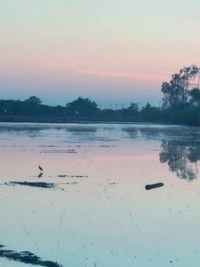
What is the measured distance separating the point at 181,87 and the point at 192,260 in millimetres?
115670

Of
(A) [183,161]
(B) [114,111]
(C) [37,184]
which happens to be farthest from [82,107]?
(C) [37,184]

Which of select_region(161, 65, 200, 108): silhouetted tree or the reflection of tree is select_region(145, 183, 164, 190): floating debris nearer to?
the reflection of tree

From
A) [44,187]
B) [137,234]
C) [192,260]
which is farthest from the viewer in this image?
[44,187]

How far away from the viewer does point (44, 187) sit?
2023 cm

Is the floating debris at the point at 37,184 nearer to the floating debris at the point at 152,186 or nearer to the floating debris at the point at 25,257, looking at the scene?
the floating debris at the point at 152,186

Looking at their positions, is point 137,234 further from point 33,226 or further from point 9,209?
point 9,209

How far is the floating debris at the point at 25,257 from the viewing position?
417 inches

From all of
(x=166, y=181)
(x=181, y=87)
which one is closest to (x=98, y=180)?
(x=166, y=181)

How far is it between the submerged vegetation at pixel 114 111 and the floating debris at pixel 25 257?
9694 cm

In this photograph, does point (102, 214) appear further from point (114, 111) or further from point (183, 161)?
point (114, 111)

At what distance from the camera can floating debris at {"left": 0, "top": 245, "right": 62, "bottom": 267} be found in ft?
34.8

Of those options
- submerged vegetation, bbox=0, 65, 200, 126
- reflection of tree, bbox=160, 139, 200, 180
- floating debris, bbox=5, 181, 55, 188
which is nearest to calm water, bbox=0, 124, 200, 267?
reflection of tree, bbox=160, 139, 200, 180

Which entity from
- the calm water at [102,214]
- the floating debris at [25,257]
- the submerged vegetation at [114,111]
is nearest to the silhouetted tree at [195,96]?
the submerged vegetation at [114,111]

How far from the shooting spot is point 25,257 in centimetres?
1101
